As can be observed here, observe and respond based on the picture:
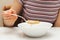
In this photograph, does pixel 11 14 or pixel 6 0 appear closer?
pixel 11 14

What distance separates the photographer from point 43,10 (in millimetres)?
978

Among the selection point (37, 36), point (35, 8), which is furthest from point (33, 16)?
point (37, 36)

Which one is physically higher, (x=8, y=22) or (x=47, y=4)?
(x=47, y=4)

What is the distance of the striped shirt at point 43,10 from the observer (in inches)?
38.2

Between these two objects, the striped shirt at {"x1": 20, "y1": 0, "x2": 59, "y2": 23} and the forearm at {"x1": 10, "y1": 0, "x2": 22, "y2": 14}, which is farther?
the forearm at {"x1": 10, "y1": 0, "x2": 22, "y2": 14}

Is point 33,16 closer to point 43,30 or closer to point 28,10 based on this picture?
point 28,10

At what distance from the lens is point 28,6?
1018 mm

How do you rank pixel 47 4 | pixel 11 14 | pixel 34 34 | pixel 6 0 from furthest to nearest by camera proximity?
pixel 6 0 < pixel 47 4 < pixel 11 14 < pixel 34 34

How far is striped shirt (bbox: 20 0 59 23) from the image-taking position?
3.19 feet

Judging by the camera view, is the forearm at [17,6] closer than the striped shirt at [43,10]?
No

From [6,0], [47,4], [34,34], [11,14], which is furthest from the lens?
[6,0]

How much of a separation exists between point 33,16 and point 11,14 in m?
0.23

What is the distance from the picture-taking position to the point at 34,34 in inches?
26.2

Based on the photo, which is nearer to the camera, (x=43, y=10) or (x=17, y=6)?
(x=43, y=10)
